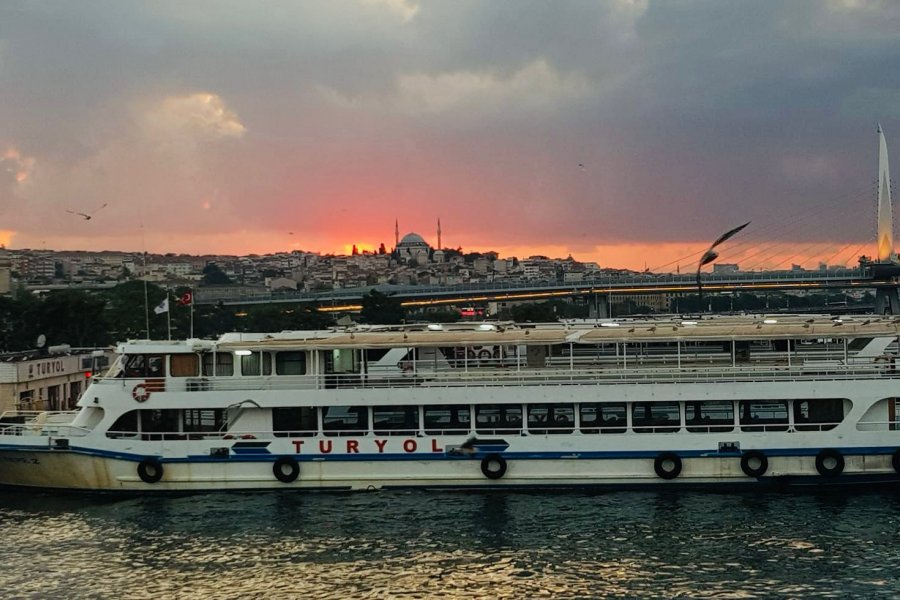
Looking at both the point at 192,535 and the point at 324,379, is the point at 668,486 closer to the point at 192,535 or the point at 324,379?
the point at 324,379

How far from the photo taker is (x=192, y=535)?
2014 cm

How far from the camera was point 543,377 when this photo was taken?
23.3m

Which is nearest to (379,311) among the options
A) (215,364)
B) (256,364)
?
(256,364)

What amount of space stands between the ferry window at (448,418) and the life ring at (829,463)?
856cm

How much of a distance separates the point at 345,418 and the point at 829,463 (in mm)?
11974

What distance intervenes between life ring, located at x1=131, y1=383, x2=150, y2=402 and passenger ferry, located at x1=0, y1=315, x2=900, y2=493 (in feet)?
0.10

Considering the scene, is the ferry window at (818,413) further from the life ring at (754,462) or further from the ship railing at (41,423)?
the ship railing at (41,423)

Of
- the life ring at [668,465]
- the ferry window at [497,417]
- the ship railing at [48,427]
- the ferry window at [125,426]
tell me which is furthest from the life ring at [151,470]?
the life ring at [668,465]

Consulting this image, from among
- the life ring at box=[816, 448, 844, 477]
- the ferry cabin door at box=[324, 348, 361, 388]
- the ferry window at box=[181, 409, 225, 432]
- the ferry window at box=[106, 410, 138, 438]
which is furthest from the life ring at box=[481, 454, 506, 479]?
the ferry window at box=[106, 410, 138, 438]

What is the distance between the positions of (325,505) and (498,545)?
4940 millimetres

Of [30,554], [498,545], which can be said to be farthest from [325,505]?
[30,554]

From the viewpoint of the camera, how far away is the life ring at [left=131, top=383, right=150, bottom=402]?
23359 mm

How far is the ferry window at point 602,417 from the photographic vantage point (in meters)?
23.0

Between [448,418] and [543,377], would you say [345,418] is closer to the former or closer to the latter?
[448,418]
